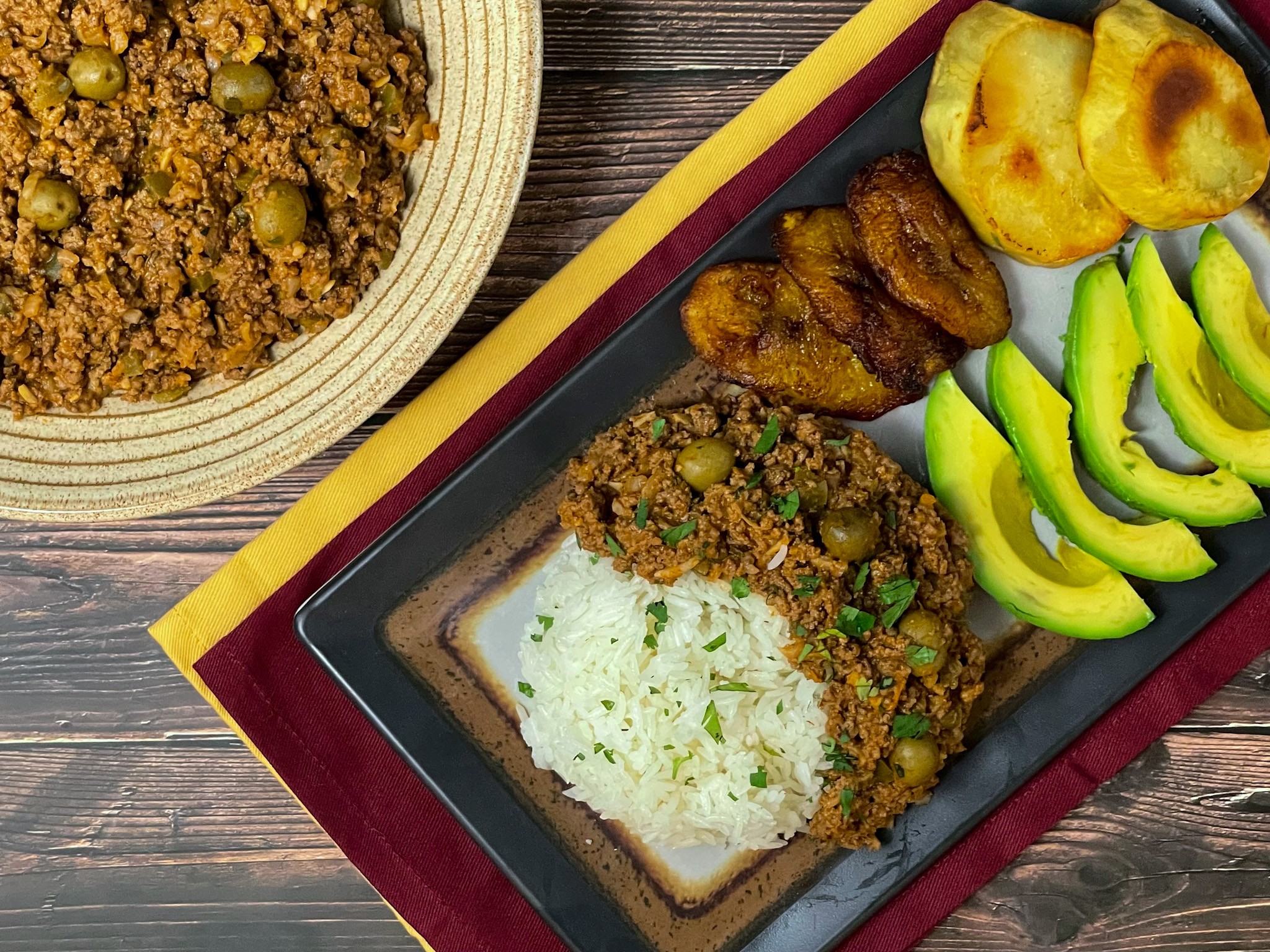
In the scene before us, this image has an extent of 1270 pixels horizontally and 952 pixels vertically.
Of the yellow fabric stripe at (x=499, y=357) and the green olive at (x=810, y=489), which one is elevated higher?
the yellow fabric stripe at (x=499, y=357)

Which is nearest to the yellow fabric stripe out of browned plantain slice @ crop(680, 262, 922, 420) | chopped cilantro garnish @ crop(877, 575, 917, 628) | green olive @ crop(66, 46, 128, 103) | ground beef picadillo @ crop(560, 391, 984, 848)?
browned plantain slice @ crop(680, 262, 922, 420)

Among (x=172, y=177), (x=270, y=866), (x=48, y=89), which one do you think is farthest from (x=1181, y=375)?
(x=270, y=866)

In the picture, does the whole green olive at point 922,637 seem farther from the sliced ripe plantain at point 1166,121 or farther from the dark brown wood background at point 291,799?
the sliced ripe plantain at point 1166,121

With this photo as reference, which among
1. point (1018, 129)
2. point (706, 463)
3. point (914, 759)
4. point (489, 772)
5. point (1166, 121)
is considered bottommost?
point (914, 759)

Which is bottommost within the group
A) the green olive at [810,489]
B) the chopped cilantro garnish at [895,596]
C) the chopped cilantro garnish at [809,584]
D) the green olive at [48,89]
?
the chopped cilantro garnish at [895,596]

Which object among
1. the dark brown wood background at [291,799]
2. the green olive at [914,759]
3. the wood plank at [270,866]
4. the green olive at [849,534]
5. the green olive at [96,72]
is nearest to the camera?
the green olive at [96,72]

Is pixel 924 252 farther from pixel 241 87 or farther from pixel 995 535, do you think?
pixel 241 87

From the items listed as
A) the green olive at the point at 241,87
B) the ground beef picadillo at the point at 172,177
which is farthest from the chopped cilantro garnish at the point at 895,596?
the green olive at the point at 241,87
